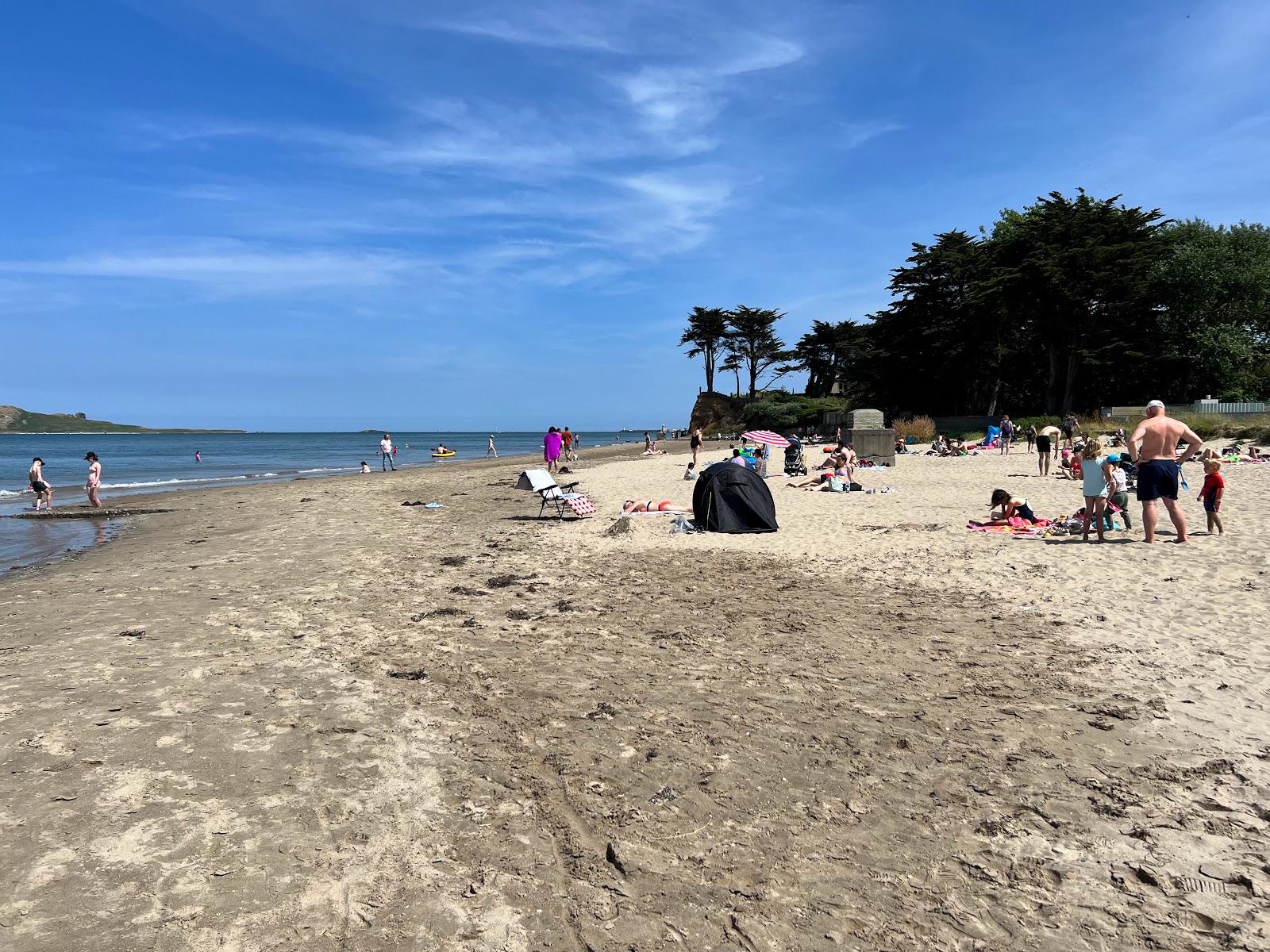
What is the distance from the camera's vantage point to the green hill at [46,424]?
6240 inches

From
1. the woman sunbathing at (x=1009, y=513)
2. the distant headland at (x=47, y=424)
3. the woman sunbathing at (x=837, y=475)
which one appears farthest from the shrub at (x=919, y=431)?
the distant headland at (x=47, y=424)

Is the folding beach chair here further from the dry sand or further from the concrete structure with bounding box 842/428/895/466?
the concrete structure with bounding box 842/428/895/466

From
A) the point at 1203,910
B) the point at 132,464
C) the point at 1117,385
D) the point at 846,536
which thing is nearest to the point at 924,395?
the point at 1117,385

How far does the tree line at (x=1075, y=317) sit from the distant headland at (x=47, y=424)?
568 ft

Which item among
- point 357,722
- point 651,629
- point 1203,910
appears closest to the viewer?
point 1203,910

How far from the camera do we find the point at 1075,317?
36625 mm

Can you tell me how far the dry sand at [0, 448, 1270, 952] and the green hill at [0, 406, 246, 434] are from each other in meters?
188

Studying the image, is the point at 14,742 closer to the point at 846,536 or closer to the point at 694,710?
the point at 694,710

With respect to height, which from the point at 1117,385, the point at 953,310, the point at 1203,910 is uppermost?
the point at 953,310

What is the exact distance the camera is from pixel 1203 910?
2.83 meters

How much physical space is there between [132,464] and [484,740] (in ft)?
181

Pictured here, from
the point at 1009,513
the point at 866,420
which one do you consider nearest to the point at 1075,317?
the point at 866,420

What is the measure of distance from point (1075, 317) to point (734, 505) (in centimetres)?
3267

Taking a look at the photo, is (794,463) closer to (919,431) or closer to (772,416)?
(919,431)
